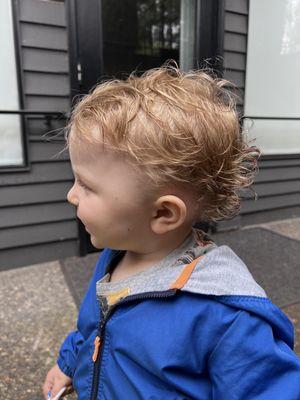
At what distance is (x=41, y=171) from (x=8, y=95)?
0.57 meters

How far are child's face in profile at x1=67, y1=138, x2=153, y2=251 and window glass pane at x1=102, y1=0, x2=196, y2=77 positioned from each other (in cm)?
237

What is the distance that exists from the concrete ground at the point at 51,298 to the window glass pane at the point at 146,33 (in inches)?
62.4

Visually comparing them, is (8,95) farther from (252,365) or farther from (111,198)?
(252,365)

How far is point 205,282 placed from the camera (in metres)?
0.75

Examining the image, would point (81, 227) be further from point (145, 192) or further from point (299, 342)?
point (145, 192)

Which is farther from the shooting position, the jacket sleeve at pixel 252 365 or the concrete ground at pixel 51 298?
the concrete ground at pixel 51 298

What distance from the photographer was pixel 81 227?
296 centimetres

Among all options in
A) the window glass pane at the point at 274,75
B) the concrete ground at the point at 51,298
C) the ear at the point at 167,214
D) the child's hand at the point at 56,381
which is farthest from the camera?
the window glass pane at the point at 274,75

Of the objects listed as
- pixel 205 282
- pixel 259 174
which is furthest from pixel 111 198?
pixel 259 174

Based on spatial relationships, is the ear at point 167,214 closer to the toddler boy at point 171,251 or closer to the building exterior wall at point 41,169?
the toddler boy at point 171,251

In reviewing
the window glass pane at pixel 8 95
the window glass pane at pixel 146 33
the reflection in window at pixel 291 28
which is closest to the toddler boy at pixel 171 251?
the window glass pane at pixel 8 95

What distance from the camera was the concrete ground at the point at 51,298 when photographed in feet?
5.74

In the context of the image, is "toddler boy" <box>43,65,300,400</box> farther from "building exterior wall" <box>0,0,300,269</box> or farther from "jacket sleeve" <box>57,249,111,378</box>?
"building exterior wall" <box>0,0,300,269</box>

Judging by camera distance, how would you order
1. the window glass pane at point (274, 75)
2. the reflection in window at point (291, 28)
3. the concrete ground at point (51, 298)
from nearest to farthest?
the concrete ground at point (51, 298) < the window glass pane at point (274, 75) < the reflection in window at point (291, 28)
